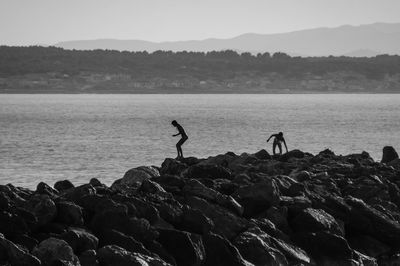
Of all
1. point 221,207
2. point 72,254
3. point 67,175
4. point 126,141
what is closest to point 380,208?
point 221,207

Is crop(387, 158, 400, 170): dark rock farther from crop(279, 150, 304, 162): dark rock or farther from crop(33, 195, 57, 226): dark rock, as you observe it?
crop(33, 195, 57, 226): dark rock

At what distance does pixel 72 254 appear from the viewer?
12578mm

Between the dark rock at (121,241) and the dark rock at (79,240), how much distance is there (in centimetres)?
28

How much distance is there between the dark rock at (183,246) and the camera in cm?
1384

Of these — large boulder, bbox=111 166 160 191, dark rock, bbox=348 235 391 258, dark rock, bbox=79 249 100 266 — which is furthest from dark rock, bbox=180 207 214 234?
large boulder, bbox=111 166 160 191

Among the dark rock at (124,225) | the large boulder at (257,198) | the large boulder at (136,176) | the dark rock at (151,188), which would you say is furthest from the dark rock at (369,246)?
the large boulder at (136,176)

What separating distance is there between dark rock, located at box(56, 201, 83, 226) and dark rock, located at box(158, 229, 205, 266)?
133 centimetres

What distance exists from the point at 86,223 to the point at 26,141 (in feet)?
146

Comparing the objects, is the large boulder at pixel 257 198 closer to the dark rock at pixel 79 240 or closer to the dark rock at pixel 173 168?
the dark rock at pixel 79 240

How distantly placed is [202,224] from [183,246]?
1015 mm

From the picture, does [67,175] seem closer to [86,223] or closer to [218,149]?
A: [218,149]

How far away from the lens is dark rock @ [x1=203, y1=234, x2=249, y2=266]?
550 inches

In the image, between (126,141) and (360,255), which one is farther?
(126,141)

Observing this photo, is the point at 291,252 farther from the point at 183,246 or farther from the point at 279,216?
the point at 183,246
